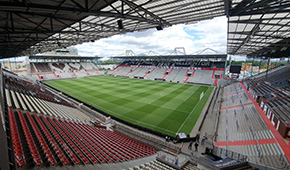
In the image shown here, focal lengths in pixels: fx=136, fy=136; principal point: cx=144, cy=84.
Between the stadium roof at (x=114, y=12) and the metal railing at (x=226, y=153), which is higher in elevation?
the stadium roof at (x=114, y=12)

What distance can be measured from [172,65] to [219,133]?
41.6 metres

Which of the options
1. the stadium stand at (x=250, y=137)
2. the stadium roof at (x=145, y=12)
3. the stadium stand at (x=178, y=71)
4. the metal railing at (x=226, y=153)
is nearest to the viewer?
the stadium roof at (x=145, y=12)

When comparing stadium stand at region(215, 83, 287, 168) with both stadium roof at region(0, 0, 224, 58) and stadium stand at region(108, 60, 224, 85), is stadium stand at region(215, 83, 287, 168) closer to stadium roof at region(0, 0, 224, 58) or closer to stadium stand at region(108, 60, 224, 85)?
stadium roof at region(0, 0, 224, 58)

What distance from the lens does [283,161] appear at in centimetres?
726

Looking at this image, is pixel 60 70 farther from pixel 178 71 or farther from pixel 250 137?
pixel 250 137

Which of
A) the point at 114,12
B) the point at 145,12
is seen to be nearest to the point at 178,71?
the point at 145,12

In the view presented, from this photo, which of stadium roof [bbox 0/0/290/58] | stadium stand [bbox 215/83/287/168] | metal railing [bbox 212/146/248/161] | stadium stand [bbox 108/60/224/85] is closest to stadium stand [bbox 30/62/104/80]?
stadium stand [bbox 108/60/224/85]

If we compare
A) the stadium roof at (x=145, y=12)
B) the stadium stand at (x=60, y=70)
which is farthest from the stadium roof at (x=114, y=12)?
the stadium stand at (x=60, y=70)

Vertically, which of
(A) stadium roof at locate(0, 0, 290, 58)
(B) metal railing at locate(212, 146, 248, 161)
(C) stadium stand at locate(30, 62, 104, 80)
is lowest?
(B) metal railing at locate(212, 146, 248, 161)

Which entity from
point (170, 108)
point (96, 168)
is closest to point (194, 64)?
point (170, 108)

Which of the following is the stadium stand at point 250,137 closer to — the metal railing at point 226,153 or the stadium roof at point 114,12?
the metal railing at point 226,153

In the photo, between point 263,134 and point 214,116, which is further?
point 214,116

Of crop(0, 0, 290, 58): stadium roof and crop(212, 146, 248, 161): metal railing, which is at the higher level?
crop(0, 0, 290, 58): stadium roof

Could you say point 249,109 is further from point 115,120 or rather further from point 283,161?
point 115,120
